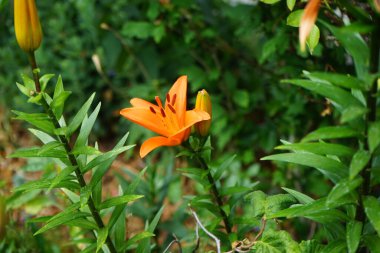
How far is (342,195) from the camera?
86 cm

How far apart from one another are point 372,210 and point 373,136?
16 cm

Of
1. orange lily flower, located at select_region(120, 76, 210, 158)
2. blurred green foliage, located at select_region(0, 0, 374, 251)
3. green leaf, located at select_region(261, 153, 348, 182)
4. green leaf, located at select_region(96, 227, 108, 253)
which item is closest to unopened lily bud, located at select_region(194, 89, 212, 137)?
orange lily flower, located at select_region(120, 76, 210, 158)

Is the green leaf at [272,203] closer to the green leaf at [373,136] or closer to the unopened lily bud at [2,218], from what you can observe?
the green leaf at [373,136]

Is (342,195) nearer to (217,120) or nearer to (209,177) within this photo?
(209,177)

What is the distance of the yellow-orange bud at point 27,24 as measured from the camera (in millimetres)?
974

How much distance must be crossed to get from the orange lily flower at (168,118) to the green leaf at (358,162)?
0.31 meters

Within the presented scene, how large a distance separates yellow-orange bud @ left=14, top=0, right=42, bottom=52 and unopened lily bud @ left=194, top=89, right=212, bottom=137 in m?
0.34

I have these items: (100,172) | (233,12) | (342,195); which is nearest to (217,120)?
(233,12)

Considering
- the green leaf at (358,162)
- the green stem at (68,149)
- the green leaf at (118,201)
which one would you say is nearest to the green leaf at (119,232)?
the green stem at (68,149)

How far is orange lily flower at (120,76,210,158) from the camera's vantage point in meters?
1.04

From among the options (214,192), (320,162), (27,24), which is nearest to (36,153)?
(27,24)

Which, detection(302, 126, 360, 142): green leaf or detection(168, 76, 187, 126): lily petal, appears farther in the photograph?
detection(168, 76, 187, 126): lily petal

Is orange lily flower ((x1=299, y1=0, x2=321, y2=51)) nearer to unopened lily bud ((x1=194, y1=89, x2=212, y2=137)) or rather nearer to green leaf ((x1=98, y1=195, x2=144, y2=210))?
unopened lily bud ((x1=194, y1=89, x2=212, y2=137))

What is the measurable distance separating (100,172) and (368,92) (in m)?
0.58
